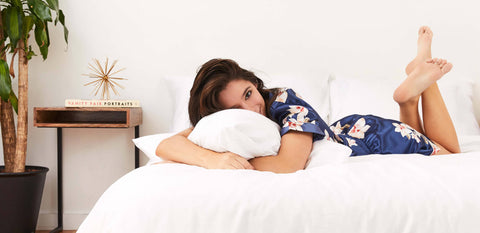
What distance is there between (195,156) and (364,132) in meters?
0.76

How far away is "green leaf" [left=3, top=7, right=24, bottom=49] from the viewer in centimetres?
199

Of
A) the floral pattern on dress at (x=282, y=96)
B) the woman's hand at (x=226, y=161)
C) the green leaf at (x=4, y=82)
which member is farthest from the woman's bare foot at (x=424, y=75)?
the green leaf at (x=4, y=82)

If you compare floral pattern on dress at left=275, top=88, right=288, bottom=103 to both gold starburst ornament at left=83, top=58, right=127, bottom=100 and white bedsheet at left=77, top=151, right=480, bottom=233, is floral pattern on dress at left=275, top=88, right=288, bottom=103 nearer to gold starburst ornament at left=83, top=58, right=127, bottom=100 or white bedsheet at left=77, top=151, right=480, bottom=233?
white bedsheet at left=77, top=151, right=480, bottom=233

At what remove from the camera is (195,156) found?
1.09 m

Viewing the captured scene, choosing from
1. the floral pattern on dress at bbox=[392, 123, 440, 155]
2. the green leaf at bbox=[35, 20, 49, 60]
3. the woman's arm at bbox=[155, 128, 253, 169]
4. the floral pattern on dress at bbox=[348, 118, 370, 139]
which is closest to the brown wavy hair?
the woman's arm at bbox=[155, 128, 253, 169]

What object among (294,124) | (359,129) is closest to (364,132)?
(359,129)

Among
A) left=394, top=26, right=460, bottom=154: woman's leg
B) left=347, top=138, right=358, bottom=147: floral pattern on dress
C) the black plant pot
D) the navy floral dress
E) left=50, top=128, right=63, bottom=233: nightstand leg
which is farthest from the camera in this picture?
left=50, top=128, right=63, bottom=233: nightstand leg

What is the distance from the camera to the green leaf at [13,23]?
199cm

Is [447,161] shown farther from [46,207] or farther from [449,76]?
[46,207]

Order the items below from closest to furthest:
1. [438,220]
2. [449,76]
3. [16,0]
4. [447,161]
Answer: [438,220], [447,161], [16,0], [449,76]

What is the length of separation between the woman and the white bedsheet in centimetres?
21

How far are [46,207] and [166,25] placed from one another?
1220mm

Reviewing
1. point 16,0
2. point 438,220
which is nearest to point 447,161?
point 438,220

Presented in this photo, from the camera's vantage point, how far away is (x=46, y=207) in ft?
7.97
